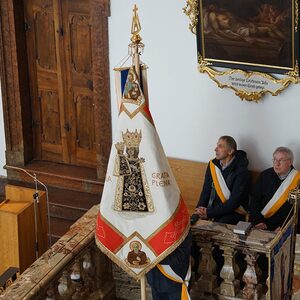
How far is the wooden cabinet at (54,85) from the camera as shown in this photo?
10359 mm

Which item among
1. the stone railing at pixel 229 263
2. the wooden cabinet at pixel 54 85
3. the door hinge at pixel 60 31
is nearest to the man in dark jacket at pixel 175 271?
the stone railing at pixel 229 263

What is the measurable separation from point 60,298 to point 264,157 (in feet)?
10.3

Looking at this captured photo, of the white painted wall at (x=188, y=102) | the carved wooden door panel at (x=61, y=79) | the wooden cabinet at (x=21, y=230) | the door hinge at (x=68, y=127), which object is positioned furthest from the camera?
the door hinge at (x=68, y=127)

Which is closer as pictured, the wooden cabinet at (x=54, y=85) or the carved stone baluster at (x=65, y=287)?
the carved stone baluster at (x=65, y=287)

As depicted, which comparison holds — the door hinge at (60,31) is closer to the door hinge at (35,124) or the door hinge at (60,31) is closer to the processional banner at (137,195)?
the door hinge at (35,124)

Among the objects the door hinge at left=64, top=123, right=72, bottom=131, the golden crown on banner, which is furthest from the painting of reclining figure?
the golden crown on banner

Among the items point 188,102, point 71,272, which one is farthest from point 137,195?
point 188,102

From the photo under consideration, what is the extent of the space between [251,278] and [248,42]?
2.80 m

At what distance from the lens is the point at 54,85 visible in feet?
35.8

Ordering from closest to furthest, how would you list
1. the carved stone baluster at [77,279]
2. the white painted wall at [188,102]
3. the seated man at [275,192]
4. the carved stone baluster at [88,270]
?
the carved stone baluster at [77,279] < the carved stone baluster at [88,270] < the seated man at [275,192] < the white painted wall at [188,102]

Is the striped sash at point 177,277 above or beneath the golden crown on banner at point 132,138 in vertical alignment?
beneath

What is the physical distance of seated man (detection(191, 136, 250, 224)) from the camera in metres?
8.93

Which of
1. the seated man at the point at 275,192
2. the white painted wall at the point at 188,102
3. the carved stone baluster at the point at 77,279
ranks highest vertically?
the white painted wall at the point at 188,102

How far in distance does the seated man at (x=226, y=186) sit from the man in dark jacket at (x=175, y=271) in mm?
1606
